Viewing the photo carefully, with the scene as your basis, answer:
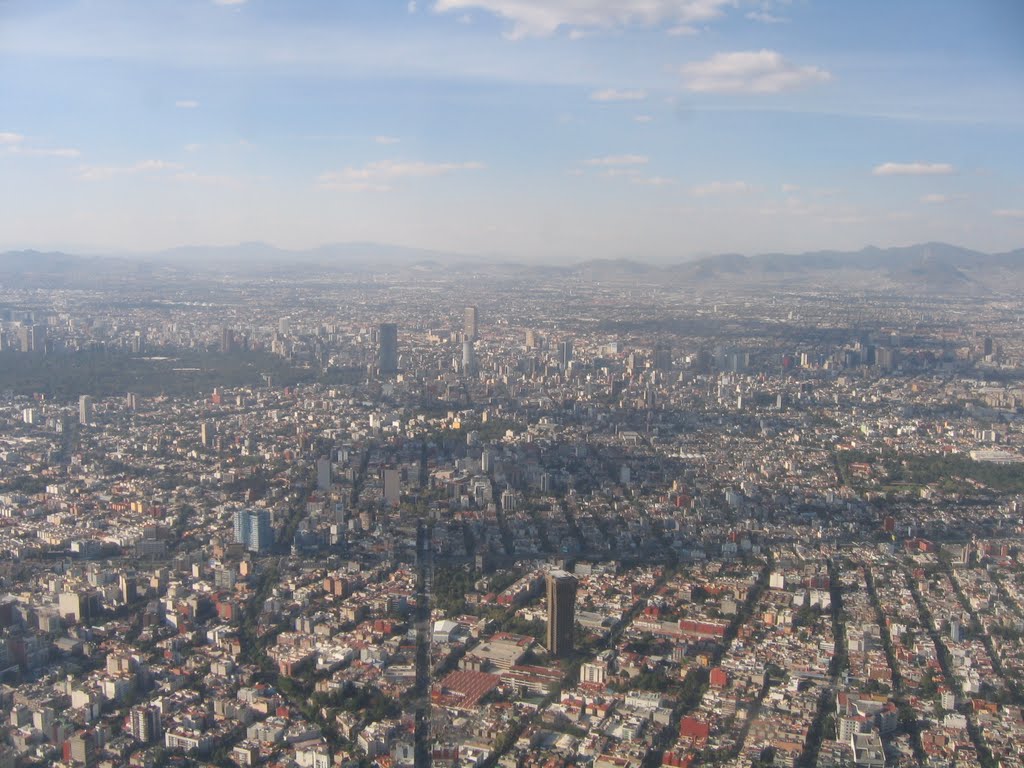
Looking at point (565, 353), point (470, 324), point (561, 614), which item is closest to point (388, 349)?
point (470, 324)

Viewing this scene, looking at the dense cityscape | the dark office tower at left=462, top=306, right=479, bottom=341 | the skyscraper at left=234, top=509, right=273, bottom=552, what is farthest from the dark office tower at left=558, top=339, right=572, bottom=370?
the skyscraper at left=234, top=509, right=273, bottom=552

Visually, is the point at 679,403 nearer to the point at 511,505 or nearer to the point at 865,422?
the point at 865,422

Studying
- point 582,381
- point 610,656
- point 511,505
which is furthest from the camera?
point 582,381

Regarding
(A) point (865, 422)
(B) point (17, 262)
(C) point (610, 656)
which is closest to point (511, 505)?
(C) point (610, 656)

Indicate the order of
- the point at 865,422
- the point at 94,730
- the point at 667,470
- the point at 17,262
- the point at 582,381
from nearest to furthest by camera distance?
1. the point at 94,730
2. the point at 667,470
3. the point at 865,422
4. the point at 582,381
5. the point at 17,262

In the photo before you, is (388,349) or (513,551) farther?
(388,349)

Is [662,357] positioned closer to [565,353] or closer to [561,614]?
[565,353]
